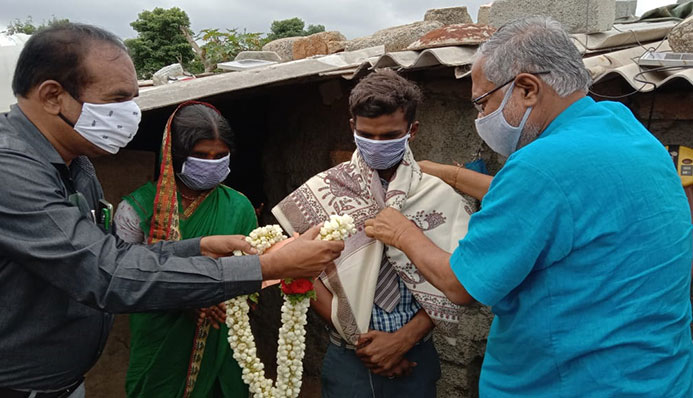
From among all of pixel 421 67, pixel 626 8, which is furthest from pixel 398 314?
pixel 626 8

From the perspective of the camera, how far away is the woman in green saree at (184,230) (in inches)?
109

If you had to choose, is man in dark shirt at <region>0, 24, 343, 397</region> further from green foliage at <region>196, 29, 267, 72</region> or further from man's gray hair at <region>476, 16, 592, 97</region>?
green foliage at <region>196, 29, 267, 72</region>

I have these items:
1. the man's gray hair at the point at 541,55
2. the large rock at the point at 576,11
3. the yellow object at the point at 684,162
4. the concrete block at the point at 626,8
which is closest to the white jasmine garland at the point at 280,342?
the man's gray hair at the point at 541,55

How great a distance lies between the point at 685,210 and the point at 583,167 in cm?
44

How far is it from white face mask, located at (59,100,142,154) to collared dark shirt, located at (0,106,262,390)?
0.45ft

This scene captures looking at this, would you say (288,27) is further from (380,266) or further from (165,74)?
(380,266)

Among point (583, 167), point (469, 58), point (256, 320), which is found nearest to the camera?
point (583, 167)

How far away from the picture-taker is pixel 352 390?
2.56 m

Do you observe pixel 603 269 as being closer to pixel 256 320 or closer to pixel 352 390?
pixel 352 390

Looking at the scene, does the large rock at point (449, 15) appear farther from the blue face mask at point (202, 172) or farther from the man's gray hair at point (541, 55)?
the man's gray hair at point (541, 55)

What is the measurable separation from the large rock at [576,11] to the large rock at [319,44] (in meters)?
2.71

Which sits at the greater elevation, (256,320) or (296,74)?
(296,74)

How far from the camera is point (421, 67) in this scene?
3441mm

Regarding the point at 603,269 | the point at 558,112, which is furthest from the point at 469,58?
the point at 603,269
